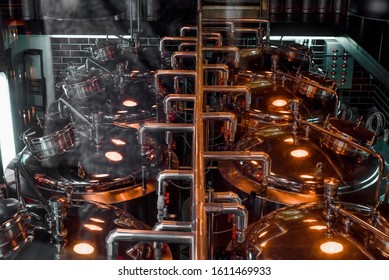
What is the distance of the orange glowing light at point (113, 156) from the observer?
263 centimetres

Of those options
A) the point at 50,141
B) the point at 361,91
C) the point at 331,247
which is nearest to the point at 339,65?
the point at 361,91

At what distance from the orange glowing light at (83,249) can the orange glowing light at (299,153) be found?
3.44 feet

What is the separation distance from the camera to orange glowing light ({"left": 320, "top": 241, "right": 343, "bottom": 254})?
1.89 metres

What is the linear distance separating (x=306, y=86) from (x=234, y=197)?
5.37 feet

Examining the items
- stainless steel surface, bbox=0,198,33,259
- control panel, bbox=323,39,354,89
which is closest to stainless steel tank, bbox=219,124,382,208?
stainless steel surface, bbox=0,198,33,259

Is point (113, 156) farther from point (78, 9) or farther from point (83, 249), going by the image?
point (78, 9)

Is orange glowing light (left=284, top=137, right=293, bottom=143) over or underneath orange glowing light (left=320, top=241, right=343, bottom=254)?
over

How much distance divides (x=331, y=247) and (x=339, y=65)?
135 inches

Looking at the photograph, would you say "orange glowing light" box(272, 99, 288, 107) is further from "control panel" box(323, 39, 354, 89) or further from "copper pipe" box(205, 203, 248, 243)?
"control panel" box(323, 39, 354, 89)

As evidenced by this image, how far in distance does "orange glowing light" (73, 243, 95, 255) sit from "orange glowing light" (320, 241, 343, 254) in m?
0.71

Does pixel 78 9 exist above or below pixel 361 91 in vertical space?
above

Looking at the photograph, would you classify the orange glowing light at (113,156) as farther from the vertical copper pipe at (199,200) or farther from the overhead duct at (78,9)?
the overhead duct at (78,9)

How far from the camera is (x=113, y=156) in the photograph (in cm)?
264
